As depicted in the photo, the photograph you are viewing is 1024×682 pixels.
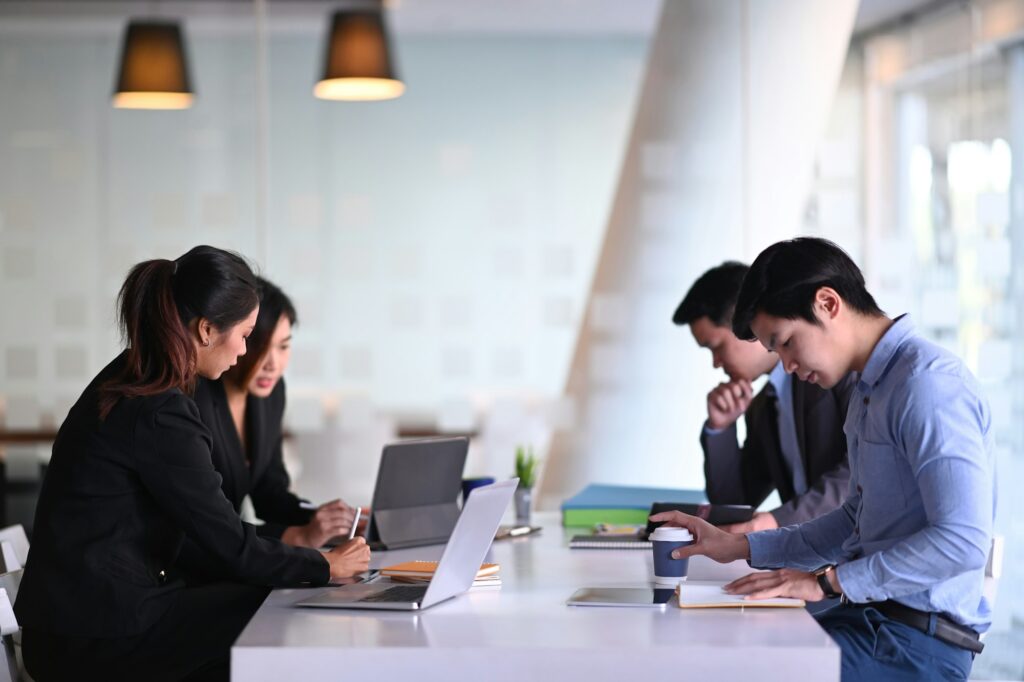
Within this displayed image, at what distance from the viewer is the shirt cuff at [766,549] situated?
2.47m

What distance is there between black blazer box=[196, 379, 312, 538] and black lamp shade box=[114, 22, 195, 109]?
1838mm

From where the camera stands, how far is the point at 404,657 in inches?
74.5

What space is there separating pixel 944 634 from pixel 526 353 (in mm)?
2986

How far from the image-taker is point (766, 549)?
2482 mm

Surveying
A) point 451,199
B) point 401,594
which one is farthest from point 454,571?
point 451,199

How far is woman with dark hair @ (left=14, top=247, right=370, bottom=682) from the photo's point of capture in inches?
94.0

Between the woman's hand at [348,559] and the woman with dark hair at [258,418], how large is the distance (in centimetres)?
82

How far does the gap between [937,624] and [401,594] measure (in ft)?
3.08

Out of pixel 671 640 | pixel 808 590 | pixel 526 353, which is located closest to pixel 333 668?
pixel 671 640

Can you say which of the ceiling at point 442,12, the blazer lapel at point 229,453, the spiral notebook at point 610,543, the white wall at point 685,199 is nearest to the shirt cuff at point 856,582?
the spiral notebook at point 610,543

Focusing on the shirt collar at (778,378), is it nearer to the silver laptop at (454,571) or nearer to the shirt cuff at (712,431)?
the shirt cuff at (712,431)

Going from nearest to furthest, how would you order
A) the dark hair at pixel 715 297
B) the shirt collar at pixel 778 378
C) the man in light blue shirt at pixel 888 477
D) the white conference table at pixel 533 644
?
the white conference table at pixel 533 644, the man in light blue shirt at pixel 888 477, the shirt collar at pixel 778 378, the dark hair at pixel 715 297

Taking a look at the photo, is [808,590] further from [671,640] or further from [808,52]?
[808,52]

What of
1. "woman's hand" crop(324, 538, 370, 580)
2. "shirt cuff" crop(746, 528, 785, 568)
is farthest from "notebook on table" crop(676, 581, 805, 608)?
"woman's hand" crop(324, 538, 370, 580)
